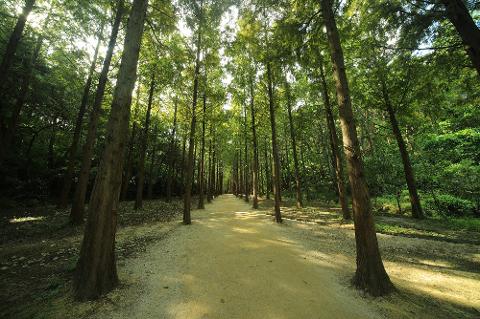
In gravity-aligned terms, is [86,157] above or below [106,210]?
above

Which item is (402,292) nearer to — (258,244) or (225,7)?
(258,244)

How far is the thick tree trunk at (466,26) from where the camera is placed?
6371mm

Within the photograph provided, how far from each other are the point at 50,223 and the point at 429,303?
13354 millimetres

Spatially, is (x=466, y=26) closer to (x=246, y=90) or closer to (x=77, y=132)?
(x=246, y=90)

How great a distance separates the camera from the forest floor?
386cm

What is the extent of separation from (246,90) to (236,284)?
16559 millimetres

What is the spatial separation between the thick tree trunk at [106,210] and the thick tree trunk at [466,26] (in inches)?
344

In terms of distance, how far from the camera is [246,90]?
62.7 ft

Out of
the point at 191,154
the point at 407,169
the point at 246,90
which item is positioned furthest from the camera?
the point at 246,90

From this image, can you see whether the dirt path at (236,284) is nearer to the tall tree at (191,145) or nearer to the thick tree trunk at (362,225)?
the thick tree trunk at (362,225)

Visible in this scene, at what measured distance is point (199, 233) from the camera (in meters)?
9.44

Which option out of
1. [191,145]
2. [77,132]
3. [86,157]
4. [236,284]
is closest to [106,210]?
[236,284]

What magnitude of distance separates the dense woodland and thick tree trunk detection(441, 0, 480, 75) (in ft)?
0.10

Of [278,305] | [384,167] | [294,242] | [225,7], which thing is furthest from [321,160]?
[278,305]
